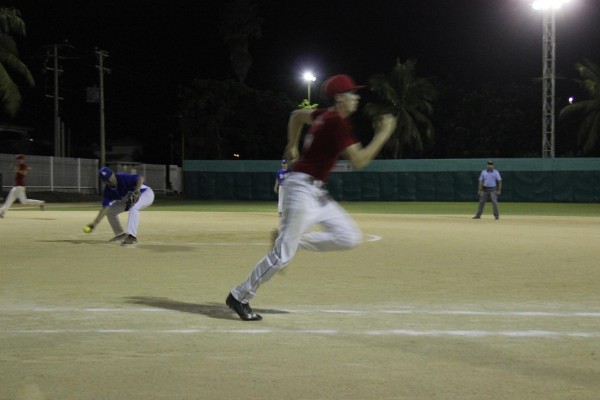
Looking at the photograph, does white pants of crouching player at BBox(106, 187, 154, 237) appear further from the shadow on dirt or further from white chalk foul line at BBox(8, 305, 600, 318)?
white chalk foul line at BBox(8, 305, 600, 318)

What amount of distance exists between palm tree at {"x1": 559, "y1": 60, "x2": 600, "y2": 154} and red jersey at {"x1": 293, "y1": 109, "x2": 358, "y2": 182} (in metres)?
58.6

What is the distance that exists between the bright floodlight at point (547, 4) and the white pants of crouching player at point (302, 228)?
34998 mm

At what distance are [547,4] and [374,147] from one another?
35.8 m

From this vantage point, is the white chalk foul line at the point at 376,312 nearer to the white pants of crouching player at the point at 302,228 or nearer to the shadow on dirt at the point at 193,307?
the shadow on dirt at the point at 193,307

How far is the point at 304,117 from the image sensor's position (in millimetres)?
6621

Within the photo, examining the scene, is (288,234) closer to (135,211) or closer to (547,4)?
(135,211)

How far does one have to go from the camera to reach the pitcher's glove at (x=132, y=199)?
13.6 metres

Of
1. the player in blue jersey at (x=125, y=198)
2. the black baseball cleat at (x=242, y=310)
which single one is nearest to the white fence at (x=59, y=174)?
the player in blue jersey at (x=125, y=198)

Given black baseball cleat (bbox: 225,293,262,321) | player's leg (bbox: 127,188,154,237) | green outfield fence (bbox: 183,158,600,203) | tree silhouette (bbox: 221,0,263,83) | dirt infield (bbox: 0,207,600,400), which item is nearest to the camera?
dirt infield (bbox: 0,207,600,400)

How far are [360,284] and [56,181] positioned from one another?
4064 centimetres

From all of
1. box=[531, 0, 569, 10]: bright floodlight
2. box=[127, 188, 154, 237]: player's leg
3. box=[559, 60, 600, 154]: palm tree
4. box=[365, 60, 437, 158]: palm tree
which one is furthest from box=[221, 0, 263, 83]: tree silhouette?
box=[127, 188, 154, 237]: player's leg

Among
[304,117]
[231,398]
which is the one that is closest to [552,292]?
[304,117]

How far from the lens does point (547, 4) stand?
38062 mm

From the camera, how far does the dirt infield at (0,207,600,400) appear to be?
459 centimetres
